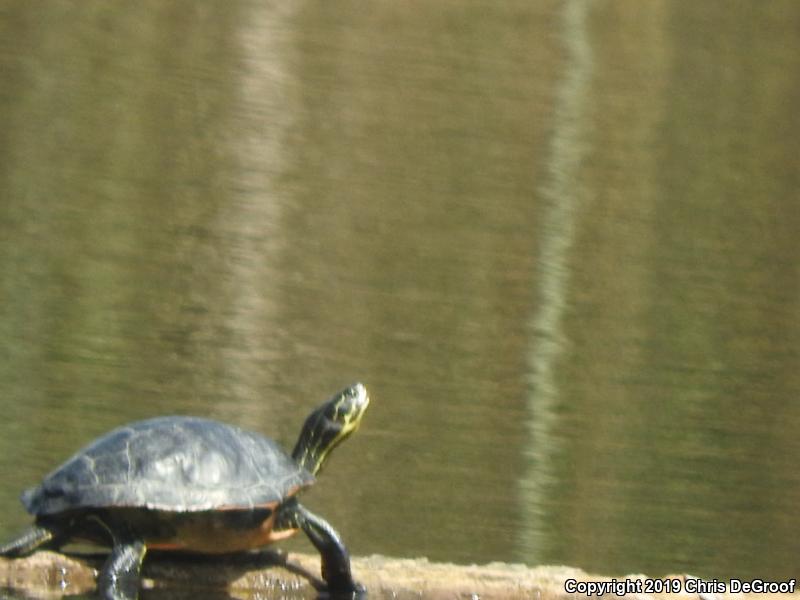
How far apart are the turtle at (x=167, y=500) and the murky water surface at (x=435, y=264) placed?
132 cm

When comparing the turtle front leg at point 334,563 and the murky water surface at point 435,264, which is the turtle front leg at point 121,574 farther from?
the murky water surface at point 435,264

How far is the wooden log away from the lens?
14.5ft

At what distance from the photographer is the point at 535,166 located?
13.1m

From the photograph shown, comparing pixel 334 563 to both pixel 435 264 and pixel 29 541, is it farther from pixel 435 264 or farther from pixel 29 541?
pixel 435 264

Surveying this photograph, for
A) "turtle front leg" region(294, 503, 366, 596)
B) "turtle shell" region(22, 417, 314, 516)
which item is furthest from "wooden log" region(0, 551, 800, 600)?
"turtle shell" region(22, 417, 314, 516)

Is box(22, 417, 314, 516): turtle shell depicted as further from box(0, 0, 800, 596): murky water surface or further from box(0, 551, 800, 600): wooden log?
box(0, 0, 800, 596): murky water surface

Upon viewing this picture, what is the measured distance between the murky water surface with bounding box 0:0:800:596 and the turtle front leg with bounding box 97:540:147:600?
1.40 meters

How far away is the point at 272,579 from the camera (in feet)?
15.0

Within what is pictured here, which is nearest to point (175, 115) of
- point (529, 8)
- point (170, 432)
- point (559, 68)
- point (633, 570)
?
point (559, 68)

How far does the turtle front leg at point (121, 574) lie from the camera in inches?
164

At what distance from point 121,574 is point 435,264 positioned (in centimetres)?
621

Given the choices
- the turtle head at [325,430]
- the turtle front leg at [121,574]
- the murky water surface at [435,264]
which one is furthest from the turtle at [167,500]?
the murky water surface at [435,264]

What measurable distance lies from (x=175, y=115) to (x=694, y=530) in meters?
7.93

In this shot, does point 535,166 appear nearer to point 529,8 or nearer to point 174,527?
point 529,8
